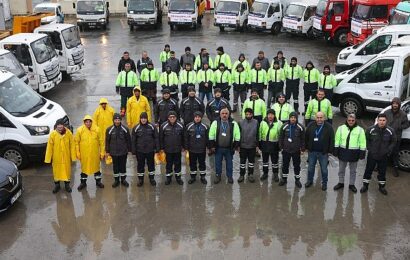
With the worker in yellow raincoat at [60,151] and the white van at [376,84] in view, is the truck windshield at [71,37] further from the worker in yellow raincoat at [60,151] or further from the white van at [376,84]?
the white van at [376,84]

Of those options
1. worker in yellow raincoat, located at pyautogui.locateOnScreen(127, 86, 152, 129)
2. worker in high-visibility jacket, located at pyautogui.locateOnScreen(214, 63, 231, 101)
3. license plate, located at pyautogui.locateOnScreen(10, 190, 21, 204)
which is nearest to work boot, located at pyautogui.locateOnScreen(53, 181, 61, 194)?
license plate, located at pyautogui.locateOnScreen(10, 190, 21, 204)

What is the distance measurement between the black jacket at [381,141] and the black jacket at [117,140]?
440cm

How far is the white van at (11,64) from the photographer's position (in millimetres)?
14062

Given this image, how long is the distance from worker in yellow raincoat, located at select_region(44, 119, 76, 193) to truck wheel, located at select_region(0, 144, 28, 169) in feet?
4.41

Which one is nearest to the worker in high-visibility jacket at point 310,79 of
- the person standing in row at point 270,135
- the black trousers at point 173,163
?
the person standing in row at point 270,135

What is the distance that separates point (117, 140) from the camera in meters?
9.41

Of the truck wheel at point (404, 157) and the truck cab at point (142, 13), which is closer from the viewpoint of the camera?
the truck wheel at point (404, 157)

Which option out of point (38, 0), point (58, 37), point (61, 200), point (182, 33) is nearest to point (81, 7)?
point (182, 33)

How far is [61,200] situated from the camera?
9.41 m

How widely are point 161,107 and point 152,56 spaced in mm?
10840

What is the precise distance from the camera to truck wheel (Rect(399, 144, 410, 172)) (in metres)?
10.1

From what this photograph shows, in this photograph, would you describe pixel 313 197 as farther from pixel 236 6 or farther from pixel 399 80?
pixel 236 6

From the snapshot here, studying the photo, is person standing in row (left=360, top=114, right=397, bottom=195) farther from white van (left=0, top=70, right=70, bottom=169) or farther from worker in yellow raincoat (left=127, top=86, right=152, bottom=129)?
white van (left=0, top=70, right=70, bottom=169)

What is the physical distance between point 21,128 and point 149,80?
4279 millimetres
